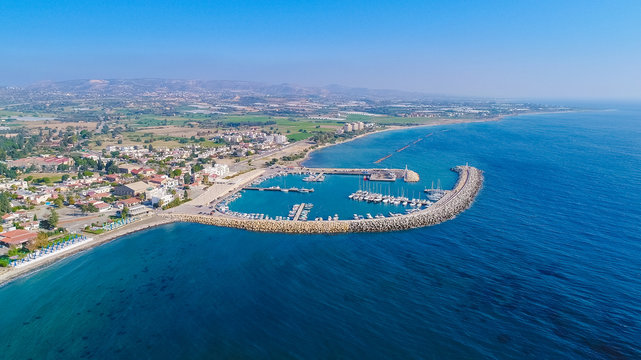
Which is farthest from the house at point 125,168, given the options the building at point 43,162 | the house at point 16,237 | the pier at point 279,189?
the house at point 16,237

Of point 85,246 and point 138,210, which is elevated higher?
point 138,210

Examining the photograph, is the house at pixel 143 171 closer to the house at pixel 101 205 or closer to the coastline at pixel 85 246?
the house at pixel 101 205

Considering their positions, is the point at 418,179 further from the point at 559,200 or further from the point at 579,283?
the point at 579,283

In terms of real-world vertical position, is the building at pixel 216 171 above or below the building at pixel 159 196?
above

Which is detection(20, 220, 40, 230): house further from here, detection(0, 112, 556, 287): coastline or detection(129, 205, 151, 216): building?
detection(129, 205, 151, 216): building

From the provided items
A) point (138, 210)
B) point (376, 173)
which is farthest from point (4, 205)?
point (376, 173)

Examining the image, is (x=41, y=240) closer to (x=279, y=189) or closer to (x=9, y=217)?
(x=9, y=217)

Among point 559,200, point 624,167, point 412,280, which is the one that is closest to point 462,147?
point 624,167

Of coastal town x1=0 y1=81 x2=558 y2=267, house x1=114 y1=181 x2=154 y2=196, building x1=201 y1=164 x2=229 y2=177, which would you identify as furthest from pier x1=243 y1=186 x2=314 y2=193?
house x1=114 y1=181 x2=154 y2=196
